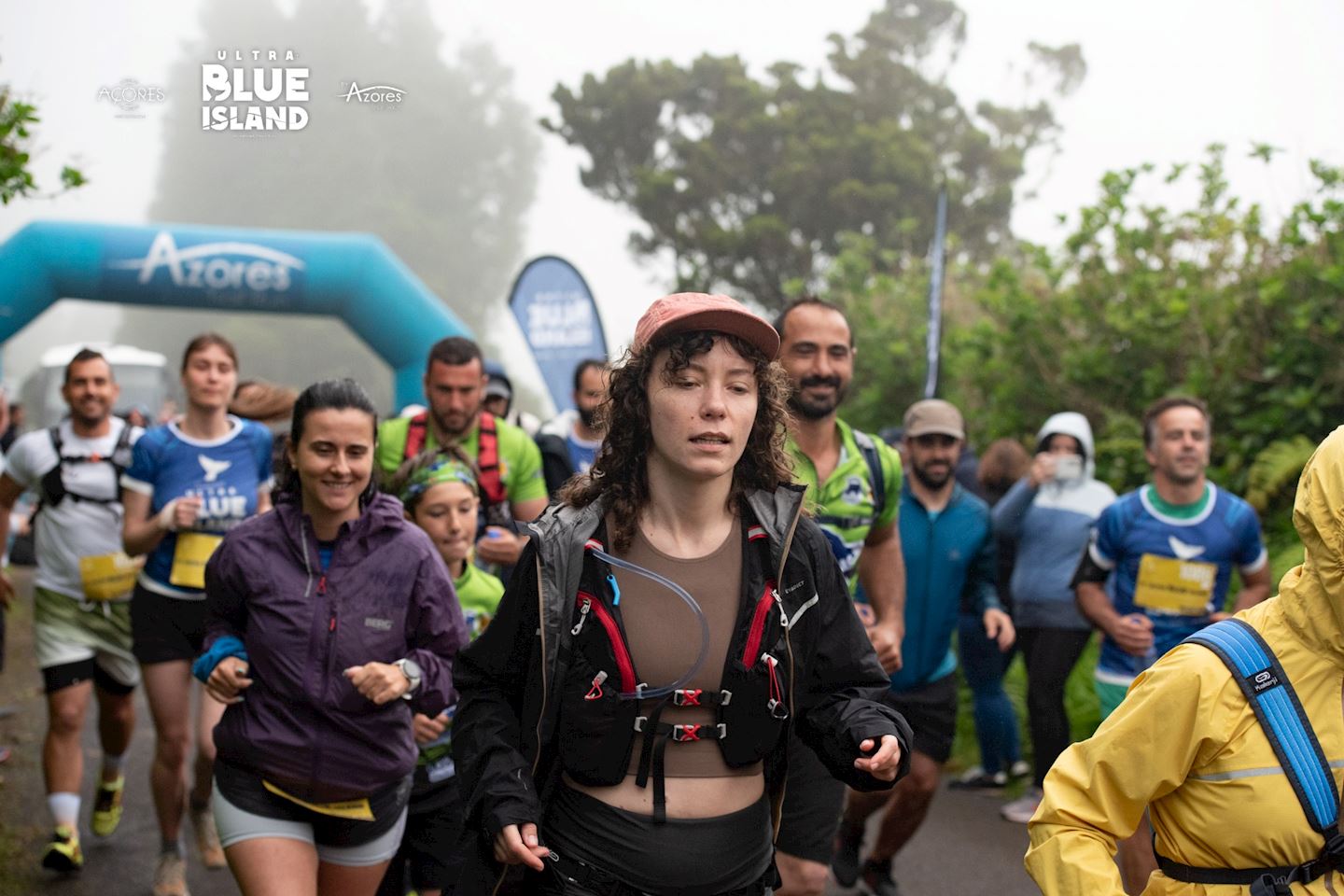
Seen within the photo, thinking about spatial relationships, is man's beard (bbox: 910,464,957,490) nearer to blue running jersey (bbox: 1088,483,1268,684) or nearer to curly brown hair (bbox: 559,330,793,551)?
blue running jersey (bbox: 1088,483,1268,684)

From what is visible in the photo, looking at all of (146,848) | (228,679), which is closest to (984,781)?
(146,848)

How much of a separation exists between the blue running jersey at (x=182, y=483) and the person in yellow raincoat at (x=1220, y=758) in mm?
4364

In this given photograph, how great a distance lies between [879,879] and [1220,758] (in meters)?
4.19

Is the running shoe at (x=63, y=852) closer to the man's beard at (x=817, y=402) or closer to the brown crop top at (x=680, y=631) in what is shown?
the man's beard at (x=817, y=402)

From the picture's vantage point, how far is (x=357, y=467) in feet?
13.3

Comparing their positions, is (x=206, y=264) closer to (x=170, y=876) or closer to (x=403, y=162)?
(x=170, y=876)

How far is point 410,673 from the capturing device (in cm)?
390

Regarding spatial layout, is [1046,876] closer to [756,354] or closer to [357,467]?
[756,354]

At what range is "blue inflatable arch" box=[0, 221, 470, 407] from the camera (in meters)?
14.3

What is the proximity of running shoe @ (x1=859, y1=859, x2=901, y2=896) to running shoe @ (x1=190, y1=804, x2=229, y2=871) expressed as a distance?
298 centimetres

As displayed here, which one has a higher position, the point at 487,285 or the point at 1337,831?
the point at 487,285

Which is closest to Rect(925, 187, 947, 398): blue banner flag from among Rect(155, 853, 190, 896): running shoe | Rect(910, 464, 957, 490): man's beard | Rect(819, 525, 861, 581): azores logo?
Rect(910, 464, 957, 490): man's beard

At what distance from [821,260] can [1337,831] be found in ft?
112

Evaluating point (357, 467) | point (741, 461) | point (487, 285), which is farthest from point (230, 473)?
point (487, 285)
